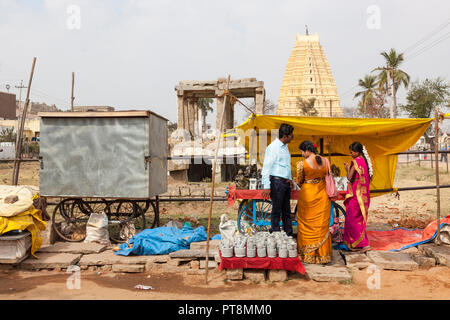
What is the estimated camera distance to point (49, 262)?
510 centimetres

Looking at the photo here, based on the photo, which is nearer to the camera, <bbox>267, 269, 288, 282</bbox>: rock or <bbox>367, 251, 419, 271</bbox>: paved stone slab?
<bbox>267, 269, 288, 282</bbox>: rock

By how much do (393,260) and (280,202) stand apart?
5.64ft

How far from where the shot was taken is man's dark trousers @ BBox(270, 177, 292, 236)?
17.3 ft

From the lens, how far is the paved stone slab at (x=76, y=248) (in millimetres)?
5461

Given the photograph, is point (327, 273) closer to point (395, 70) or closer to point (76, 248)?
point (76, 248)

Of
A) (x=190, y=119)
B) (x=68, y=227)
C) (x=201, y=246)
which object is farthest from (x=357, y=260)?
(x=190, y=119)

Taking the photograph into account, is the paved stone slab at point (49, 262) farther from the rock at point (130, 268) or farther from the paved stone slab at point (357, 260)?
the paved stone slab at point (357, 260)

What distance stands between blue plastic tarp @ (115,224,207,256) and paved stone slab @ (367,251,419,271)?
2569mm

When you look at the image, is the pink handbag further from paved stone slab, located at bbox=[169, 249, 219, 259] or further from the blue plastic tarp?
the blue plastic tarp

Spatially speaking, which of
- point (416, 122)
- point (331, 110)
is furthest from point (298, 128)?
point (331, 110)

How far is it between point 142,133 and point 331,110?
5245 cm

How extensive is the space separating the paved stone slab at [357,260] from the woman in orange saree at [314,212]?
0.95ft

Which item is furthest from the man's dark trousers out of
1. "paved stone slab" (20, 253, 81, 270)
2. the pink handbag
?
"paved stone slab" (20, 253, 81, 270)
